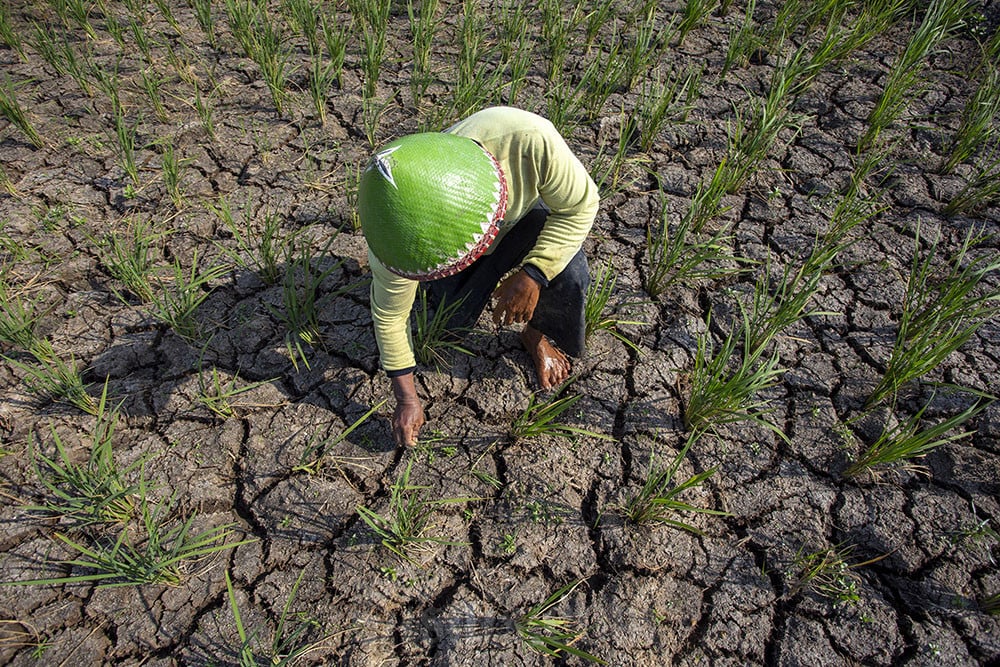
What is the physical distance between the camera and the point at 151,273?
222cm

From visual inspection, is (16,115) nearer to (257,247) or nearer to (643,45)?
(257,247)

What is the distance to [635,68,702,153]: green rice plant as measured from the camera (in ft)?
8.50

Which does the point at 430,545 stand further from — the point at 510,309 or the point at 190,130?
the point at 190,130

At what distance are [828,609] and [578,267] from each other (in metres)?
1.22

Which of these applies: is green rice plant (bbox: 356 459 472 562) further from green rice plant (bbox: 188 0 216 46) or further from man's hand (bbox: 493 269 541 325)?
green rice plant (bbox: 188 0 216 46)

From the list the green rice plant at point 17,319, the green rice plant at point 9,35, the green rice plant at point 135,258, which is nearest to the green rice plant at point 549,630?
the green rice plant at point 135,258

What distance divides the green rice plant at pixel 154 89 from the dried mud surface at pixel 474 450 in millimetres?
79

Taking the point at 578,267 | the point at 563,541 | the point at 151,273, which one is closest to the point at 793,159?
the point at 578,267

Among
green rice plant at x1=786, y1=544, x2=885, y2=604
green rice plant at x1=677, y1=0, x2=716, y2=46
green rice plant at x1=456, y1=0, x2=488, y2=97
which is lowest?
green rice plant at x1=786, y1=544, x2=885, y2=604

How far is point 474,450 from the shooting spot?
192 cm

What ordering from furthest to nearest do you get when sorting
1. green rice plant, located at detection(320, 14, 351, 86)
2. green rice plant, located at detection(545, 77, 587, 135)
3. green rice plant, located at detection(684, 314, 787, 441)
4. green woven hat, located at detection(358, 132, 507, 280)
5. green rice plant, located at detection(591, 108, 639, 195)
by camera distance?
green rice plant, located at detection(320, 14, 351, 86) → green rice plant, located at detection(545, 77, 587, 135) → green rice plant, located at detection(591, 108, 639, 195) → green rice plant, located at detection(684, 314, 787, 441) → green woven hat, located at detection(358, 132, 507, 280)

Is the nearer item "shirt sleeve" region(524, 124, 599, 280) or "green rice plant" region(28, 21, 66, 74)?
"shirt sleeve" region(524, 124, 599, 280)

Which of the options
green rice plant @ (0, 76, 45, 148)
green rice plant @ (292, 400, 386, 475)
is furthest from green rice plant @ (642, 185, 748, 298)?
green rice plant @ (0, 76, 45, 148)

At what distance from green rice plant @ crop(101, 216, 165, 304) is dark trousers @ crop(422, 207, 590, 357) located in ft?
3.38
